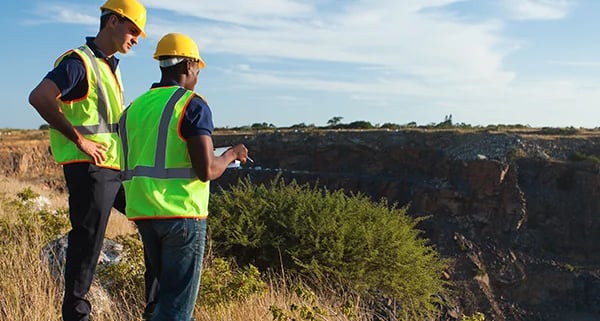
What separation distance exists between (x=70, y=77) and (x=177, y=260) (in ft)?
4.27

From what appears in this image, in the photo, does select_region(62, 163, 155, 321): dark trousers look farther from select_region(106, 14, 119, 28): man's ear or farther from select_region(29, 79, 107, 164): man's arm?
select_region(106, 14, 119, 28): man's ear

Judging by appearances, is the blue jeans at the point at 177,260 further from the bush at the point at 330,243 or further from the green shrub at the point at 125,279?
the bush at the point at 330,243

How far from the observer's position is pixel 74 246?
3.76 meters

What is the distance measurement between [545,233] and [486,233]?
498 cm

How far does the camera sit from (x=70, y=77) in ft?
11.6

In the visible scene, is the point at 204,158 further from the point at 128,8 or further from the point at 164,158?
the point at 128,8

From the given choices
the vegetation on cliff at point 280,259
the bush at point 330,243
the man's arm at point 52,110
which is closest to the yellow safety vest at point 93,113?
the man's arm at point 52,110

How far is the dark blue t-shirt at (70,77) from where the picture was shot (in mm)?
3500

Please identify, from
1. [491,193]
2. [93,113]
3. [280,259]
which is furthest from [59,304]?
[491,193]

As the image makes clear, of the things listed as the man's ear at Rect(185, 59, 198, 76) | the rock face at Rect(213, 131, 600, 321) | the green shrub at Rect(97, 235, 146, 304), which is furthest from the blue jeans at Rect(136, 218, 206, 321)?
the rock face at Rect(213, 131, 600, 321)

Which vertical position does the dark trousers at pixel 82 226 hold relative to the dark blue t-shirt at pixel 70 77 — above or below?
below

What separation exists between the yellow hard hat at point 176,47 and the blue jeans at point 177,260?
2.78ft

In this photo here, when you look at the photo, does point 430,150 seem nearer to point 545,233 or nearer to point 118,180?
point 545,233

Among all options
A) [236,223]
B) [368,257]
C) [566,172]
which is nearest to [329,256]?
[368,257]
